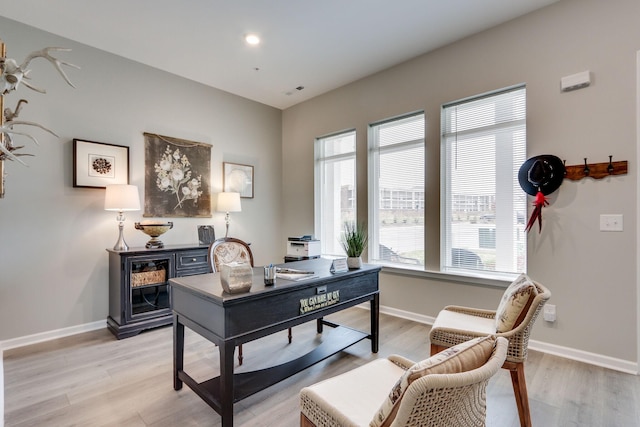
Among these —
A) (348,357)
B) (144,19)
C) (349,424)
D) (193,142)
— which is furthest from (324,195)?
(349,424)

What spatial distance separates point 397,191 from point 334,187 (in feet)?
3.49

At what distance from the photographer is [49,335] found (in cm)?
307

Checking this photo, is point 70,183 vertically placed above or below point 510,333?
above

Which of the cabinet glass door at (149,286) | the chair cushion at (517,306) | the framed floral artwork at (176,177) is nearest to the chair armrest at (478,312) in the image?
the chair cushion at (517,306)

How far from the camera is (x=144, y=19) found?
2.85 metres

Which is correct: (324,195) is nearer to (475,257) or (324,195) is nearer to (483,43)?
(475,257)

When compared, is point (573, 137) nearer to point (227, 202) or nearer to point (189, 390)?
point (189, 390)

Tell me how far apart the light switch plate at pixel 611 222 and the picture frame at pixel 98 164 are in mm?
4580

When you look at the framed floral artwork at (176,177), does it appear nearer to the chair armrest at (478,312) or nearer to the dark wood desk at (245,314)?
the dark wood desk at (245,314)

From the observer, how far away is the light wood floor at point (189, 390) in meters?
1.87

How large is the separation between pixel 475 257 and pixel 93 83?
4415mm

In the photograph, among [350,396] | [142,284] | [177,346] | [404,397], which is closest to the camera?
[404,397]

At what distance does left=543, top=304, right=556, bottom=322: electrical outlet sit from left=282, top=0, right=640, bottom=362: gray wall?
4 centimetres

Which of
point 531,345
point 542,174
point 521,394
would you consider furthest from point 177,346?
point 542,174
